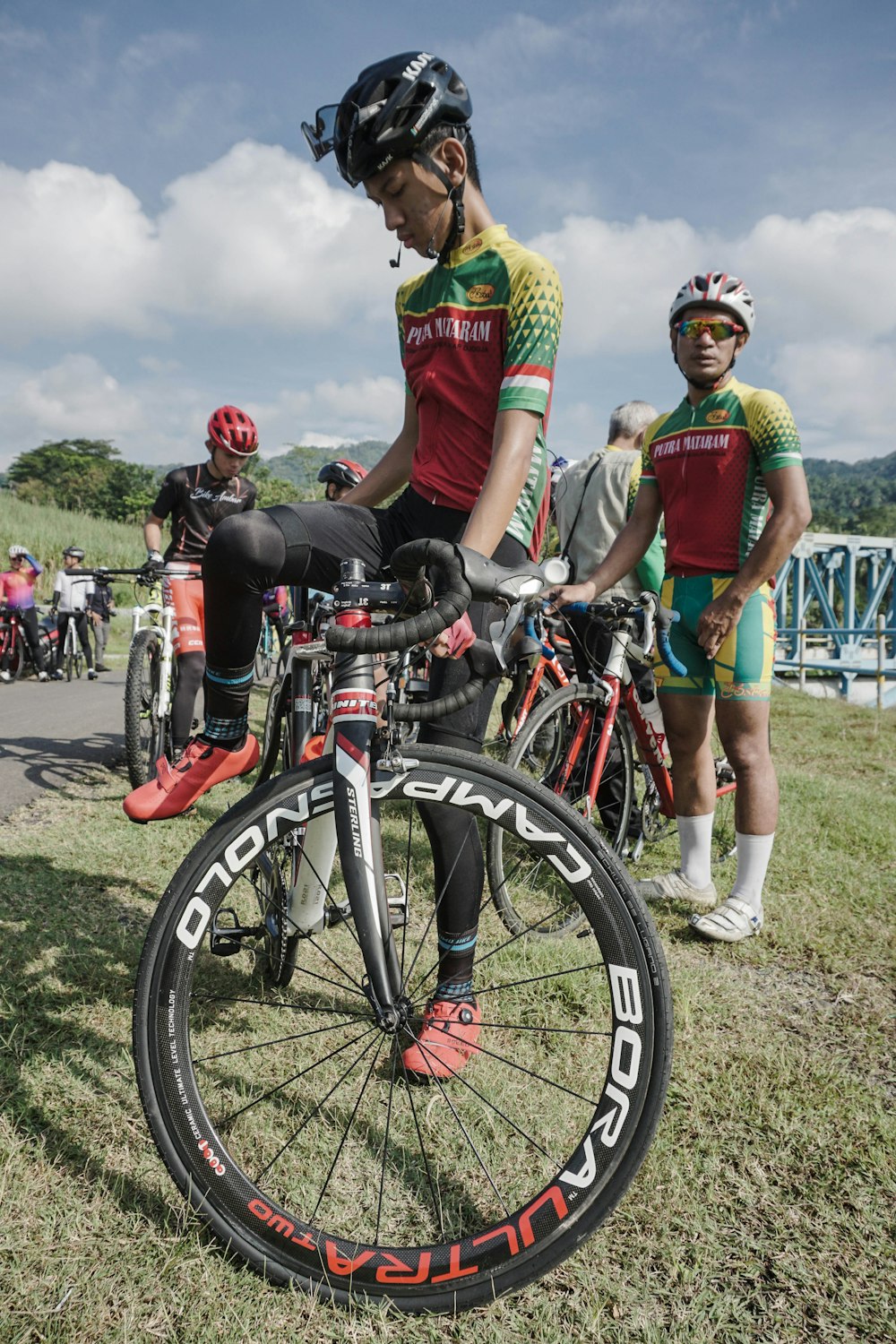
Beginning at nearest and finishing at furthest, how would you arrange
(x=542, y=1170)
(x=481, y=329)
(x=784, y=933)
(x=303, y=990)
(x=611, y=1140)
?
(x=611, y=1140)
(x=542, y=1170)
(x=481, y=329)
(x=303, y=990)
(x=784, y=933)

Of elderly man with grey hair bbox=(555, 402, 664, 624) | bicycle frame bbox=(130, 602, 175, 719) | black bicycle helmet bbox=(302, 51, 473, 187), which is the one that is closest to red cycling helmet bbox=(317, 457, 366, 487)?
bicycle frame bbox=(130, 602, 175, 719)

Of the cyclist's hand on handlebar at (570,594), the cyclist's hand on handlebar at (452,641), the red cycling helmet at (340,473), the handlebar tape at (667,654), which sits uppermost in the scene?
the red cycling helmet at (340,473)

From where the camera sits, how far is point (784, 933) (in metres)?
3.37

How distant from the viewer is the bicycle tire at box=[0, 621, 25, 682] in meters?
13.8

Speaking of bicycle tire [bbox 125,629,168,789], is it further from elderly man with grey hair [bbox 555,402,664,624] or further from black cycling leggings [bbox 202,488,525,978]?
black cycling leggings [bbox 202,488,525,978]

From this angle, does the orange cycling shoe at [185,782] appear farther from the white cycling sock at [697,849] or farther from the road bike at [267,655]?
the road bike at [267,655]

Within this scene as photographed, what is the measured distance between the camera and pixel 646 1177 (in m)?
1.94

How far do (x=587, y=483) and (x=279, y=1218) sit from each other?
13.7 ft

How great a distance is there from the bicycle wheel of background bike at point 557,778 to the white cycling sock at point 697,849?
1.09 ft

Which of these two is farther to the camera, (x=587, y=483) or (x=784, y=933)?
(x=587, y=483)

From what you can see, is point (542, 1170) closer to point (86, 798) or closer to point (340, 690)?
point (340, 690)

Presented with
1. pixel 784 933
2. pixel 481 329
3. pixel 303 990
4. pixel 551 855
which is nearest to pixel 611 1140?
pixel 551 855

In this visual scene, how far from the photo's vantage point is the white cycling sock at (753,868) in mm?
3455

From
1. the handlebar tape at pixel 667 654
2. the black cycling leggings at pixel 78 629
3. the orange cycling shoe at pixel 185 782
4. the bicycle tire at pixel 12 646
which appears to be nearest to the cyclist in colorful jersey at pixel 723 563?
the handlebar tape at pixel 667 654
